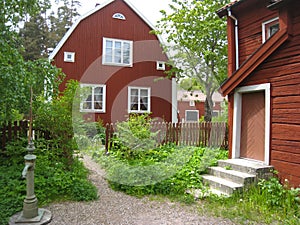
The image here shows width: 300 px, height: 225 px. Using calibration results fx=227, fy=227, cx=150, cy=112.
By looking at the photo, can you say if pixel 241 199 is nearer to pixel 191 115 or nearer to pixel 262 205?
pixel 262 205

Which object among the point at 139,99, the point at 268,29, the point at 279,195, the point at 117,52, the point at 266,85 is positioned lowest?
the point at 279,195

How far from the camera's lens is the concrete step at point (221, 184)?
4773mm

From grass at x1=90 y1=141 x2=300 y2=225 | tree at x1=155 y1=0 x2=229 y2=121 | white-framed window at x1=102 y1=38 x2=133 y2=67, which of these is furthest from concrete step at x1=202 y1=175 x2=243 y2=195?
white-framed window at x1=102 y1=38 x2=133 y2=67

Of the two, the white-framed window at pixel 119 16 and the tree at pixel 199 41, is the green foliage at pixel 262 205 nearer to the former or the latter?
the tree at pixel 199 41

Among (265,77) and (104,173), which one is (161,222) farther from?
(265,77)

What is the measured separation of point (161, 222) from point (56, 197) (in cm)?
221

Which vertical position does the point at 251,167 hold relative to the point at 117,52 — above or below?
below

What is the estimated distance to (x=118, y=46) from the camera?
43.4ft

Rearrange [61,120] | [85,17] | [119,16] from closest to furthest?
1. [61,120]
2. [85,17]
3. [119,16]

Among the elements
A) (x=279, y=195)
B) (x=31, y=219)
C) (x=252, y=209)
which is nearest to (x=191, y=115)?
(x=279, y=195)

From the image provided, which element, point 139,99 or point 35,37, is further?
point 35,37

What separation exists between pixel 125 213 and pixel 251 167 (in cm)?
297

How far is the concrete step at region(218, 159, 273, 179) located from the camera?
16.5 feet

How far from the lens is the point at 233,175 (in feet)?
16.9
